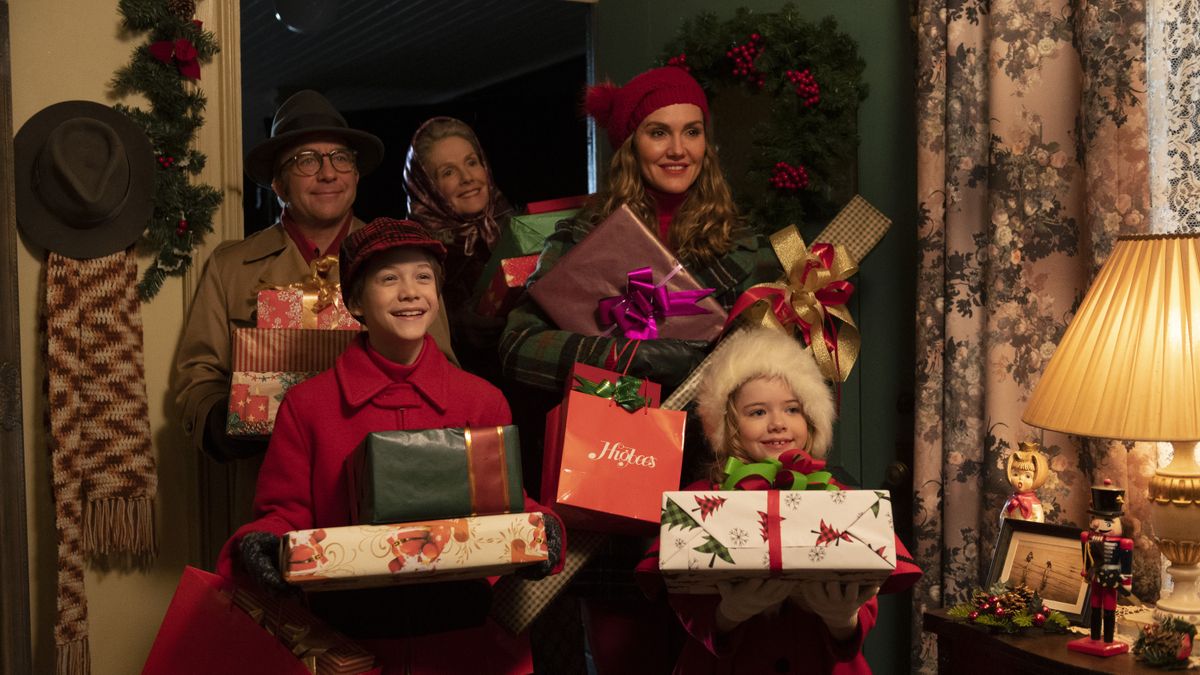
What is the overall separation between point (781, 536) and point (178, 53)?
221 cm

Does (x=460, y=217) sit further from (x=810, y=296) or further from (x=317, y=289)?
(x=810, y=296)

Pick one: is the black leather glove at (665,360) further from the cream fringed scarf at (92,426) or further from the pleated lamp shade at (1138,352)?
the cream fringed scarf at (92,426)

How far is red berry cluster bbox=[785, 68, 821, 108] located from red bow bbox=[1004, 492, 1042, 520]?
124 cm

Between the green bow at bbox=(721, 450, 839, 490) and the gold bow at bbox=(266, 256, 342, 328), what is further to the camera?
the gold bow at bbox=(266, 256, 342, 328)

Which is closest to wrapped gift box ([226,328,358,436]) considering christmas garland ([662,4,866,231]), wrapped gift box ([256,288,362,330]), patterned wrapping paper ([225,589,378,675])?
wrapped gift box ([256,288,362,330])

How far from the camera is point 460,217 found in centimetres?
335

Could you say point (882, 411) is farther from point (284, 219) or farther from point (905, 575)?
point (284, 219)

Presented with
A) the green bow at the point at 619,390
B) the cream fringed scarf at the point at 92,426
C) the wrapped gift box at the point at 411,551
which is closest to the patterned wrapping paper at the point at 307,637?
the wrapped gift box at the point at 411,551

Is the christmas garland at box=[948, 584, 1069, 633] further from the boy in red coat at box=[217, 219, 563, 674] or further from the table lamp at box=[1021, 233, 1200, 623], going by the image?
the boy in red coat at box=[217, 219, 563, 674]

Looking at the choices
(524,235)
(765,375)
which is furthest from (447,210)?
(765,375)

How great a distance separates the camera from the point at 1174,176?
2436 mm

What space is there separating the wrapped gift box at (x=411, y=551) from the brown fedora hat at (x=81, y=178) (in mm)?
1512

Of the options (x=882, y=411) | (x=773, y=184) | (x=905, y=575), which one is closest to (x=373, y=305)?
(x=905, y=575)

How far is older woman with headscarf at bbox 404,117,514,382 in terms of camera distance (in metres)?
3.33
